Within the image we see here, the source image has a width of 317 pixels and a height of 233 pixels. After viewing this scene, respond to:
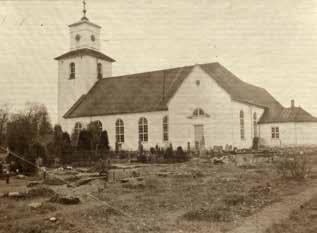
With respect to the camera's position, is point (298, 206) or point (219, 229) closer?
point (219, 229)

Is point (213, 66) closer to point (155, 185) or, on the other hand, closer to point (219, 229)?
point (155, 185)

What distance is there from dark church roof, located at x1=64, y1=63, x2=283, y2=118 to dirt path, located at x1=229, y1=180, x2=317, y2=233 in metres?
23.1

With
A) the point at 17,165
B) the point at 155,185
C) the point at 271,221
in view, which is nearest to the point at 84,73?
the point at 17,165

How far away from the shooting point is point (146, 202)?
11961 millimetres

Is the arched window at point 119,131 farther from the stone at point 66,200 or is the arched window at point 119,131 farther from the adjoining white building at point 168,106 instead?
the stone at point 66,200

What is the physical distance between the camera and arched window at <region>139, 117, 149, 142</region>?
39188 mm

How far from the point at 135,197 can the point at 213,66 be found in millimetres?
28065

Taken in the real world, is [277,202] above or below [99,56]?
below

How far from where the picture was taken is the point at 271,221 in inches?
367

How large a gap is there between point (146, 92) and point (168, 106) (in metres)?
4.47

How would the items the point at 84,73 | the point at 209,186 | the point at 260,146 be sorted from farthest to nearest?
the point at 84,73, the point at 260,146, the point at 209,186

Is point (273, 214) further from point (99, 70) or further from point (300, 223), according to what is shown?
point (99, 70)

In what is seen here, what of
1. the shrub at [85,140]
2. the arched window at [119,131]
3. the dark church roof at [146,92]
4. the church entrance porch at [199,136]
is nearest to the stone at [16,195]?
the shrub at [85,140]

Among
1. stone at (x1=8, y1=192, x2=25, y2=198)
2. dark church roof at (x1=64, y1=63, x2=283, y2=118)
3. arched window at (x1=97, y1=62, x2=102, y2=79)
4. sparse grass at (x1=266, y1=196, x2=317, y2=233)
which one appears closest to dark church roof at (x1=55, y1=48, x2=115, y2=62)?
arched window at (x1=97, y1=62, x2=102, y2=79)
